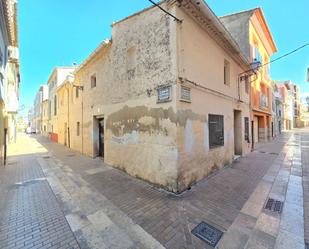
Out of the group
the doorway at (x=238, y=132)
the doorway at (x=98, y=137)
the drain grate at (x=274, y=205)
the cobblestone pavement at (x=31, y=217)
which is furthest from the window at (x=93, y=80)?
the drain grate at (x=274, y=205)

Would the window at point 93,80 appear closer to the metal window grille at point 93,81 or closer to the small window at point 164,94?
the metal window grille at point 93,81

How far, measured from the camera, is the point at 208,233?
9.50 feet

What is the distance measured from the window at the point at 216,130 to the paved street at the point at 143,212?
3.99 ft

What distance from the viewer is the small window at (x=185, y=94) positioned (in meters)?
4.62

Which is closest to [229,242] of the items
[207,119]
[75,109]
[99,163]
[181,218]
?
[181,218]

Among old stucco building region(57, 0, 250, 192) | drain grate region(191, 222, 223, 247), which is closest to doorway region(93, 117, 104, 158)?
old stucco building region(57, 0, 250, 192)

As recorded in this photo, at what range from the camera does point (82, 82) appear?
10578 millimetres

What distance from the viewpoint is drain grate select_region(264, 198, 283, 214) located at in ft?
12.1

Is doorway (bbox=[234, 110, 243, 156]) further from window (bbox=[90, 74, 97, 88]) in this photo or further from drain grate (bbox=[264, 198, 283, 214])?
window (bbox=[90, 74, 97, 88])

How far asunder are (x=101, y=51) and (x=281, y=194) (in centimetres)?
883

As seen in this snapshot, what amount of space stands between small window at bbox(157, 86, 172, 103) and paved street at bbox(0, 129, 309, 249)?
2629mm

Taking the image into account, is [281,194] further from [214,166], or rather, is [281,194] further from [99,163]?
[99,163]

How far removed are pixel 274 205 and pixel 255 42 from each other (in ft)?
42.0

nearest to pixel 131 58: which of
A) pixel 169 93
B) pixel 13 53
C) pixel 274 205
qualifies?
pixel 169 93
